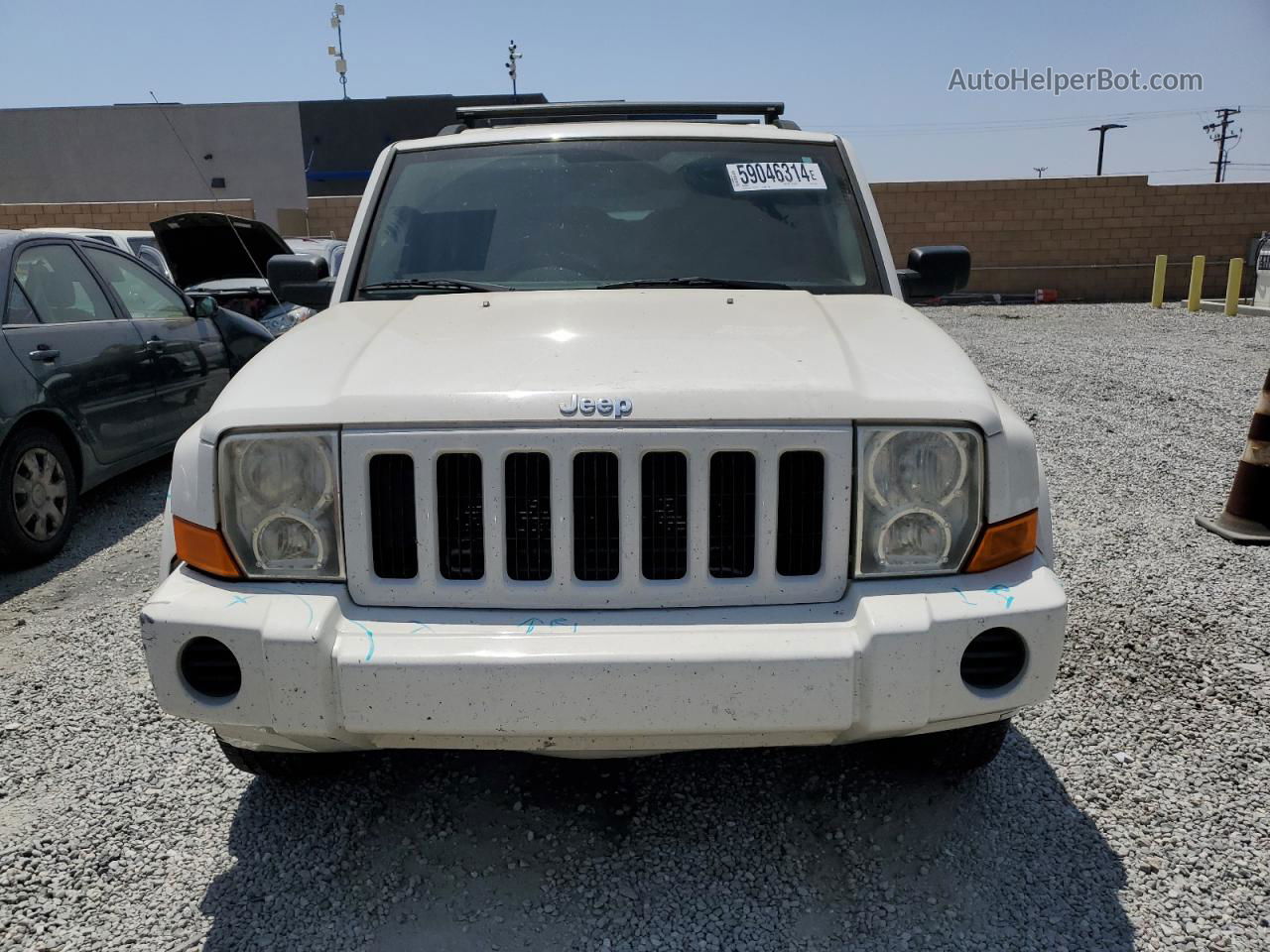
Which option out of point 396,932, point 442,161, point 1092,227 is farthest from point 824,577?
point 1092,227

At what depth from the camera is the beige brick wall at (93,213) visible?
1933cm

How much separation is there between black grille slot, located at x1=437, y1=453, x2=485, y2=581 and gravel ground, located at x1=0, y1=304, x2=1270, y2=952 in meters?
0.85

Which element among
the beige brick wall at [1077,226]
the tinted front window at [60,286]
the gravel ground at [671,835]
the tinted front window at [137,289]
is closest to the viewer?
the gravel ground at [671,835]

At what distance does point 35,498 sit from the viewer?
16.7 feet

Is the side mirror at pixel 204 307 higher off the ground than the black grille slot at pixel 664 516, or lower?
lower

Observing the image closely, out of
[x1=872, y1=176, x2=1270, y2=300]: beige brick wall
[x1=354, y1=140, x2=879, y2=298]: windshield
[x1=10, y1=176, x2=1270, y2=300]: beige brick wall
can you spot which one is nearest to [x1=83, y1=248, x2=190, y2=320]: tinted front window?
[x1=354, y1=140, x2=879, y2=298]: windshield

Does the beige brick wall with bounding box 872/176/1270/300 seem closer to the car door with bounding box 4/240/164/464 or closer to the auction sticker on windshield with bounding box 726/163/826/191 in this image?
the car door with bounding box 4/240/164/464

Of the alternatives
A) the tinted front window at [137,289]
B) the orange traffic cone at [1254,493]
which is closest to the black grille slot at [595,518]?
the orange traffic cone at [1254,493]

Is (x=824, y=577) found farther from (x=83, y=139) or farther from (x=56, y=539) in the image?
(x=83, y=139)

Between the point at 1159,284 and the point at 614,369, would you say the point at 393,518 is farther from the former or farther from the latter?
the point at 1159,284

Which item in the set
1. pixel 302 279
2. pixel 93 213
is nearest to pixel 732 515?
pixel 302 279

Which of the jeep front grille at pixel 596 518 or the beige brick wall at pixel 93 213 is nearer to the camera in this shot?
the jeep front grille at pixel 596 518

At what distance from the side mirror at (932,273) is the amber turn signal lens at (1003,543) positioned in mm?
1699

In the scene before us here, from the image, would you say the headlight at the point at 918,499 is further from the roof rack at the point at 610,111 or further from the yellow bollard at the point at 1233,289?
the yellow bollard at the point at 1233,289
